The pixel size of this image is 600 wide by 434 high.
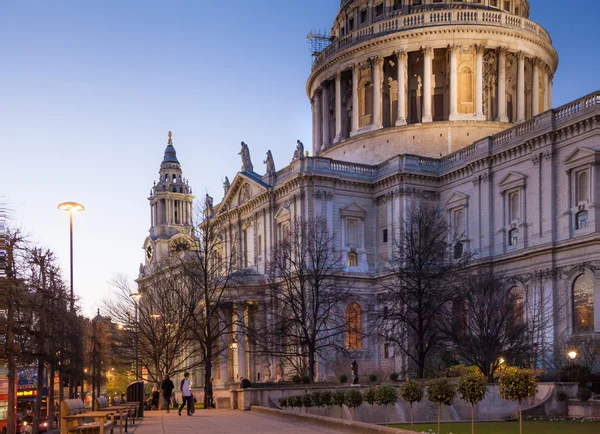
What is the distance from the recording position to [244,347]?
69.4 metres

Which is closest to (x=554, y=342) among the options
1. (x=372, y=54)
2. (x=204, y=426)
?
(x=204, y=426)

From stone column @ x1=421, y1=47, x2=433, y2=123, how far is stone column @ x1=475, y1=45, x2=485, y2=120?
418cm

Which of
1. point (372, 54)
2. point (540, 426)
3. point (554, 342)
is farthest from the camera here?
point (372, 54)

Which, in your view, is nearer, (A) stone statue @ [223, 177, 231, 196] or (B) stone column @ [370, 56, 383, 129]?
(B) stone column @ [370, 56, 383, 129]

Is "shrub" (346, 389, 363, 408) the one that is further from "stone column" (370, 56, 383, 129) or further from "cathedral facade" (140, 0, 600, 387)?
"stone column" (370, 56, 383, 129)

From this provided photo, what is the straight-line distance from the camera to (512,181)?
59.6 m

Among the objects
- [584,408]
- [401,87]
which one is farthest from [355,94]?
[584,408]

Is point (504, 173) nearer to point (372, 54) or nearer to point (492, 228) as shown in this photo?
point (492, 228)

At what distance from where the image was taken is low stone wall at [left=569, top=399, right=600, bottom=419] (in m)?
34.5

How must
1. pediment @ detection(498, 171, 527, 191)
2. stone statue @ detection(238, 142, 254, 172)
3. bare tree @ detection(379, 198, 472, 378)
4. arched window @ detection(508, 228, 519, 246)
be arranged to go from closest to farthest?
1. bare tree @ detection(379, 198, 472, 378)
2. pediment @ detection(498, 171, 527, 191)
3. arched window @ detection(508, 228, 519, 246)
4. stone statue @ detection(238, 142, 254, 172)

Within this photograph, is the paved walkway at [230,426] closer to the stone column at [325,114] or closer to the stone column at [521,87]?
the stone column at [521,87]

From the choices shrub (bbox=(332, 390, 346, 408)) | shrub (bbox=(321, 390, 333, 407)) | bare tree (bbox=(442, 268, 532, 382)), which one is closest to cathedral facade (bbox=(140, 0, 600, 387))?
bare tree (bbox=(442, 268, 532, 382))

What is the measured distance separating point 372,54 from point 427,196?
61.3ft

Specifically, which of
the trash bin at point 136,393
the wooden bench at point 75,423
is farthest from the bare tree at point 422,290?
the wooden bench at point 75,423
